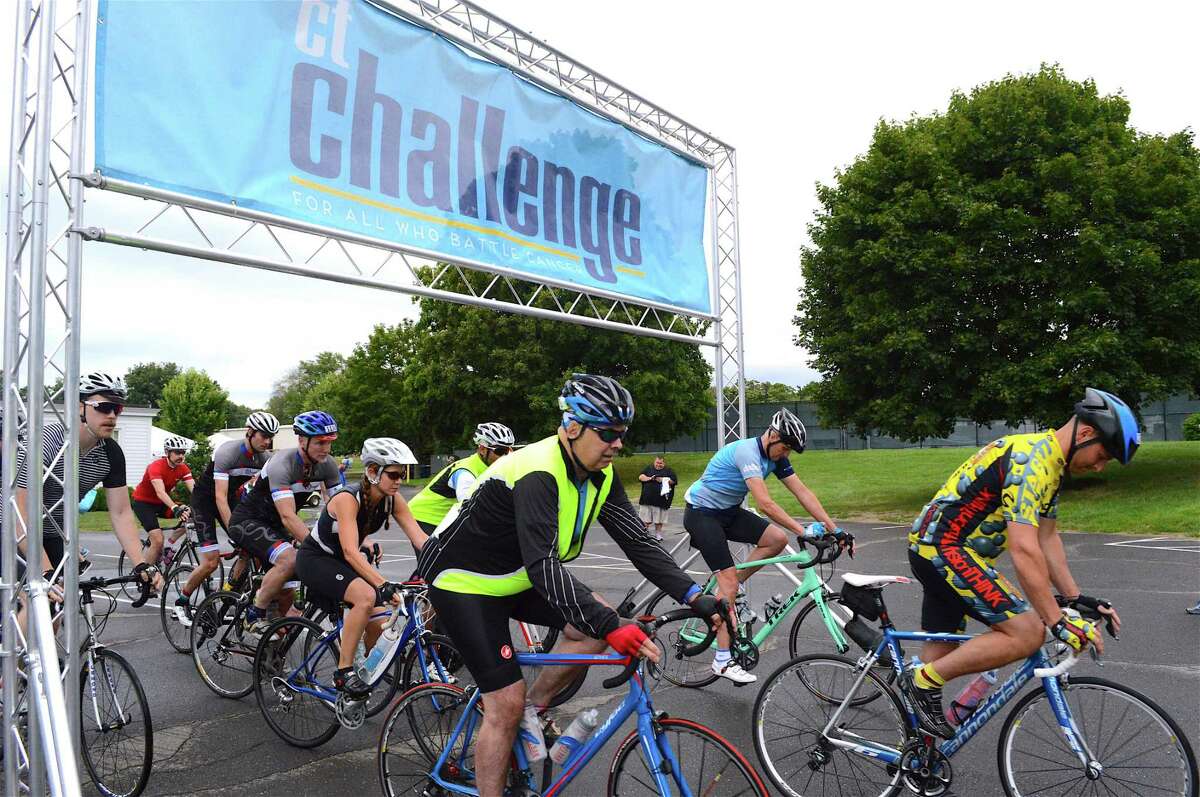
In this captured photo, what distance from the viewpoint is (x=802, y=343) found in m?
24.3

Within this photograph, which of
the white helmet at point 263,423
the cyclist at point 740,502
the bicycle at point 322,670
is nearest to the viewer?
the bicycle at point 322,670

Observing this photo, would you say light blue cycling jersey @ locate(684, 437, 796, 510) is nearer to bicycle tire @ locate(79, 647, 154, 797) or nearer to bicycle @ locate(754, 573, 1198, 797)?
bicycle @ locate(754, 573, 1198, 797)

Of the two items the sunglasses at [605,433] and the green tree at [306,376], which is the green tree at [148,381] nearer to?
the green tree at [306,376]

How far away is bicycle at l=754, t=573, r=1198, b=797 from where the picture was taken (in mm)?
3447

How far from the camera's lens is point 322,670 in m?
5.18

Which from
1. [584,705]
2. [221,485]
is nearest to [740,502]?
[584,705]

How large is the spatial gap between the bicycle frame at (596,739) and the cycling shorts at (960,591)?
171 cm

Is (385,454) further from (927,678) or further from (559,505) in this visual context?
(927,678)

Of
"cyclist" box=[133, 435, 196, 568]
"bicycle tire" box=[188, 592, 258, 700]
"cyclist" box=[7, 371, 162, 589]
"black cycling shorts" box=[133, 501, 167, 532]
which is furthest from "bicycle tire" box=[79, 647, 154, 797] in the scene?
"black cycling shorts" box=[133, 501, 167, 532]

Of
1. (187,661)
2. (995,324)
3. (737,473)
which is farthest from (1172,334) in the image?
(187,661)

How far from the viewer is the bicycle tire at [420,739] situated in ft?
12.5

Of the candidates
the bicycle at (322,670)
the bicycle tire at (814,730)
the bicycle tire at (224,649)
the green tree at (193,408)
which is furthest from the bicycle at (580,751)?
the green tree at (193,408)

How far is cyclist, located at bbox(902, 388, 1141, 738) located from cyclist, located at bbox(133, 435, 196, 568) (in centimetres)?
838

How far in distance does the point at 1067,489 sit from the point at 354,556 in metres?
21.8
